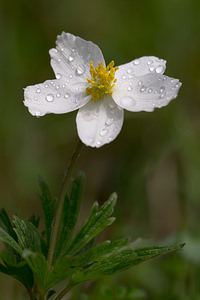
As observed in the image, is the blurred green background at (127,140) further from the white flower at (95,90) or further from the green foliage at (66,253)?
the white flower at (95,90)

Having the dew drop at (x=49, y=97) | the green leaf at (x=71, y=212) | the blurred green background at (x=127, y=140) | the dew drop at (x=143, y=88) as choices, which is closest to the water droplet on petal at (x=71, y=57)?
the dew drop at (x=49, y=97)

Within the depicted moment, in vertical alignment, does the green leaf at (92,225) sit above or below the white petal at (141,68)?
below

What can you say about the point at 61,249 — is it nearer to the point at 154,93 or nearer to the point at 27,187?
the point at 154,93

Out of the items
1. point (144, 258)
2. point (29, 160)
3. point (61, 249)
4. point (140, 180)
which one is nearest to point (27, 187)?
point (29, 160)

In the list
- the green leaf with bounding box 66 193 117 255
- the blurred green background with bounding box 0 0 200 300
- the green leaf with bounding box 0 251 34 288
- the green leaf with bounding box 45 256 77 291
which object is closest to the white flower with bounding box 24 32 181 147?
the green leaf with bounding box 66 193 117 255

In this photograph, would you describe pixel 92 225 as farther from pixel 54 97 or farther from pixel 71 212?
pixel 54 97

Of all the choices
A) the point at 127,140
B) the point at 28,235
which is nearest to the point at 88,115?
the point at 28,235
